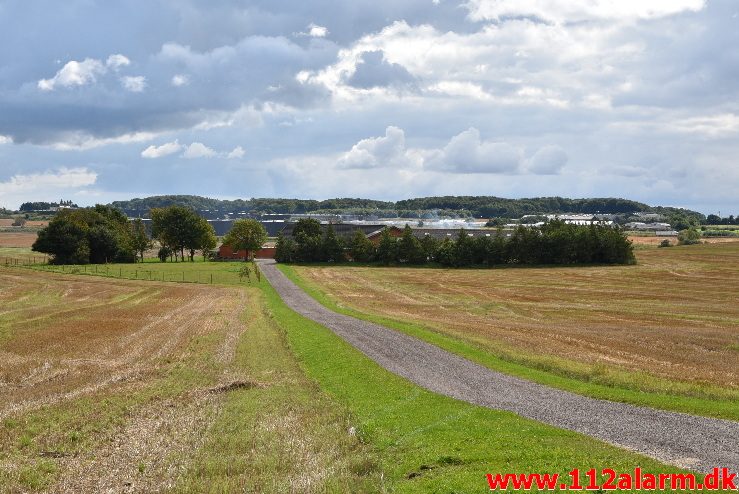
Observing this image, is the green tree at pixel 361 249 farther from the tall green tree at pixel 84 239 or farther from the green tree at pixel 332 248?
the tall green tree at pixel 84 239

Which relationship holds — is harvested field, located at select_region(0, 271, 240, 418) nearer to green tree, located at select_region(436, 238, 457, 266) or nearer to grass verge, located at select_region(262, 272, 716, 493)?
grass verge, located at select_region(262, 272, 716, 493)

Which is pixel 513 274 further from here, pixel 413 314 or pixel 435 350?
pixel 435 350

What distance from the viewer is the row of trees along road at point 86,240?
113 metres

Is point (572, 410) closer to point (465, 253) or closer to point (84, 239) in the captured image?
point (465, 253)

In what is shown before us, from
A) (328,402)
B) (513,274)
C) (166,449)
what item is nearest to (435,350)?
(328,402)

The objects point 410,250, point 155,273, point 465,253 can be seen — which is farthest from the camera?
point 410,250

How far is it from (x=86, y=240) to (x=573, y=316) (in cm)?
9054

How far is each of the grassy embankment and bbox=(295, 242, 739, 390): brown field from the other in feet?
0.44

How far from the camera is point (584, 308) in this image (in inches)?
2633

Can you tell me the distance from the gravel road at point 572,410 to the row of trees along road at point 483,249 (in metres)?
92.3

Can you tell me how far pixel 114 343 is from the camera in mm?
39062

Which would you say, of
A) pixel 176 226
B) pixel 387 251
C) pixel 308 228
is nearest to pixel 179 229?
pixel 176 226

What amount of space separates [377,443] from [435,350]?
1551 centimetres

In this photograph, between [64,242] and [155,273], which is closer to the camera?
[155,273]
